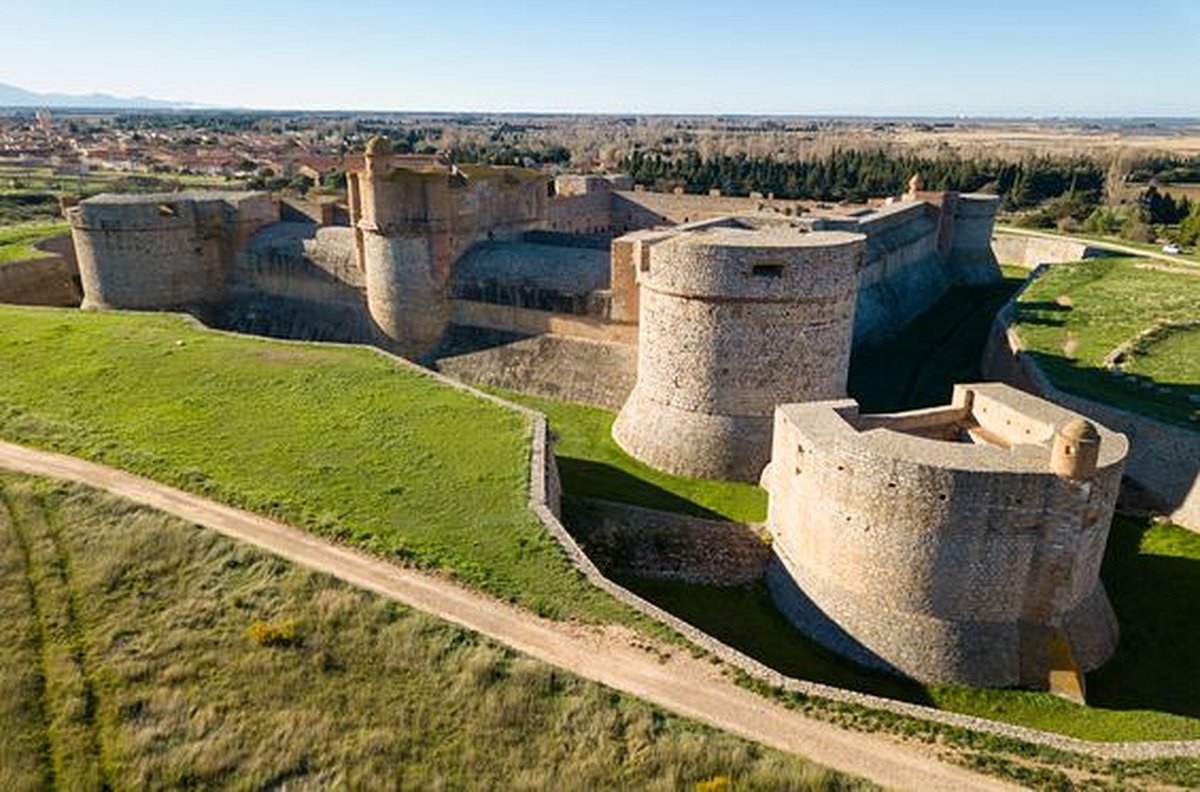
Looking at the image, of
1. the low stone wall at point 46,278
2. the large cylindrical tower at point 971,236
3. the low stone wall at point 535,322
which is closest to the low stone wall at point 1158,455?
the low stone wall at point 535,322

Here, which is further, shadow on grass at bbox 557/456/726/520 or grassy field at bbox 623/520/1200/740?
shadow on grass at bbox 557/456/726/520

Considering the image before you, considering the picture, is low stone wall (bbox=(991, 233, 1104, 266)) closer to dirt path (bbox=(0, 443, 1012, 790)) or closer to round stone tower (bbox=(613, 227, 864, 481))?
round stone tower (bbox=(613, 227, 864, 481))

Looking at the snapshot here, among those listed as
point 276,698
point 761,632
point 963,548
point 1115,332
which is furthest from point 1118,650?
point 1115,332

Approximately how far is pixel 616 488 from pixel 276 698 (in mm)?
8983

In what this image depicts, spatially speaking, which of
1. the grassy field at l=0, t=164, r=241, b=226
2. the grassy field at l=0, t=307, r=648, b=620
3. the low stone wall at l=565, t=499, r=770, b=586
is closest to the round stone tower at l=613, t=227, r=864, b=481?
the low stone wall at l=565, t=499, r=770, b=586

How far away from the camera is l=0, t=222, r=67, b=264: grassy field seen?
31.8m

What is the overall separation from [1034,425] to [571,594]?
788 centimetres

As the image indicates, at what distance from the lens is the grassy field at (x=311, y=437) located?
41.9 feet

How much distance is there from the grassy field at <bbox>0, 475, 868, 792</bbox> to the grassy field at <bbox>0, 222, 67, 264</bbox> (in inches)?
952

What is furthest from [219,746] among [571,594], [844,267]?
[844,267]

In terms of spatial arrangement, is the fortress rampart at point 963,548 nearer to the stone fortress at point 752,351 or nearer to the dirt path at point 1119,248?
the stone fortress at point 752,351

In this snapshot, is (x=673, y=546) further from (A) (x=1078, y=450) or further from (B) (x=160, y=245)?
(B) (x=160, y=245)

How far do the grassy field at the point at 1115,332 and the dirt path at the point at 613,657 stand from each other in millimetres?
12470

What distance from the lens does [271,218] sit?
101 feet
